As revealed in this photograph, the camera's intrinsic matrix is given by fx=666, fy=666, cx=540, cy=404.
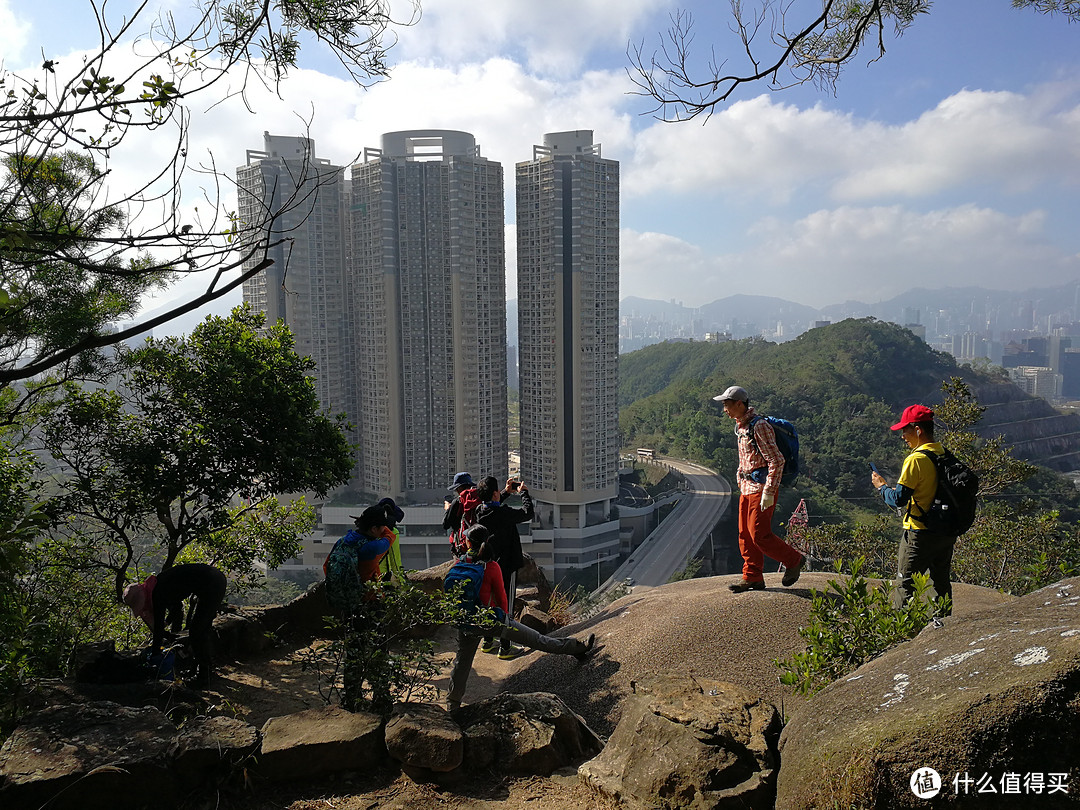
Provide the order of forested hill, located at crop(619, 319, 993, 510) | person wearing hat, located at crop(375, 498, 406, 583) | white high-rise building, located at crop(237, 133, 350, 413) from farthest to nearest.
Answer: forested hill, located at crop(619, 319, 993, 510)
white high-rise building, located at crop(237, 133, 350, 413)
person wearing hat, located at crop(375, 498, 406, 583)

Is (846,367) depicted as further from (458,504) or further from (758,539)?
(458,504)

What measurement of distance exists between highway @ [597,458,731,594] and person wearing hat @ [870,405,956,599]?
23741mm

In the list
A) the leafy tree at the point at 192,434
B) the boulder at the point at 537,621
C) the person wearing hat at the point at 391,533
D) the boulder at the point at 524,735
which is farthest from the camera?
the boulder at the point at 537,621

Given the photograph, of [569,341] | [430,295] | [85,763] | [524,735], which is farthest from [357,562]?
[430,295]

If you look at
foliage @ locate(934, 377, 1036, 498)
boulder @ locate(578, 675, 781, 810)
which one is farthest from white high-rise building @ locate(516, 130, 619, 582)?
boulder @ locate(578, 675, 781, 810)

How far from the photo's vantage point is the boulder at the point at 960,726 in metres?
1.77

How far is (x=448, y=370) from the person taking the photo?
104ft

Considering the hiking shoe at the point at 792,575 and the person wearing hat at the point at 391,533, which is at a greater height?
the person wearing hat at the point at 391,533

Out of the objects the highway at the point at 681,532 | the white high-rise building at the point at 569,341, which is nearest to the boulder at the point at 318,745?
the highway at the point at 681,532

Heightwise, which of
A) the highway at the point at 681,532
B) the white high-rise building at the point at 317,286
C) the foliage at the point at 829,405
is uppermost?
the white high-rise building at the point at 317,286

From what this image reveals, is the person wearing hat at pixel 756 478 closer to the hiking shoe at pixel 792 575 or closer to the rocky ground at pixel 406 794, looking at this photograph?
the hiking shoe at pixel 792 575

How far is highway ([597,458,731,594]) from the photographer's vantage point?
30.9 m

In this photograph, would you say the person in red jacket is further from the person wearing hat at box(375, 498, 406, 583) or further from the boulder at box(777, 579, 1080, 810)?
the boulder at box(777, 579, 1080, 810)

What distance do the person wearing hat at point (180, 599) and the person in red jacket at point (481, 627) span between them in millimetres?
1603
